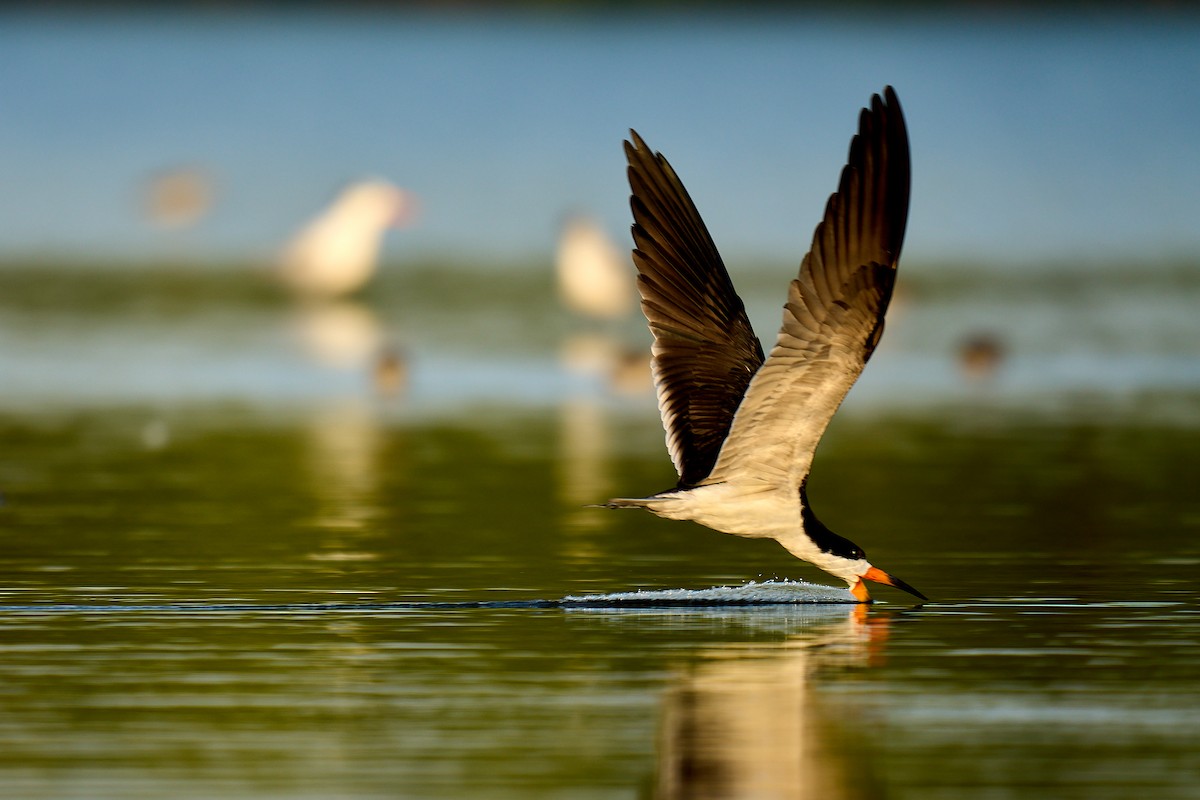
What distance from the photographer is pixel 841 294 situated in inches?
449

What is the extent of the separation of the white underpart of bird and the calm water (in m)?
5.78

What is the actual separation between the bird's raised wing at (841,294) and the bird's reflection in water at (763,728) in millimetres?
973

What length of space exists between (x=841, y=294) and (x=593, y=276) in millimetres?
19325

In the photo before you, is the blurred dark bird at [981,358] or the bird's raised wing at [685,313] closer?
the bird's raised wing at [685,313]

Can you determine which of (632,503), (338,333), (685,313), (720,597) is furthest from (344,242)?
(632,503)

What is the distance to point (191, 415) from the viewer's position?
2209 centimetres

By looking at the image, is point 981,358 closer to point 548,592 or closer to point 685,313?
point 685,313

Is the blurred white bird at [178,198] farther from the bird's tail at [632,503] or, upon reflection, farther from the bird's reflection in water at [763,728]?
the bird's reflection in water at [763,728]

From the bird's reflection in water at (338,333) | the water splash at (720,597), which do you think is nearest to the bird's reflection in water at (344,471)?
the water splash at (720,597)

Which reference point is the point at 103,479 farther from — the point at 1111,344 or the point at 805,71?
the point at 805,71

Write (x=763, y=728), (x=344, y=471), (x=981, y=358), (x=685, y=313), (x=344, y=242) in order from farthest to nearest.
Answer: (x=344, y=242)
(x=981, y=358)
(x=344, y=471)
(x=685, y=313)
(x=763, y=728)

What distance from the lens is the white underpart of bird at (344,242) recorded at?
1292 inches

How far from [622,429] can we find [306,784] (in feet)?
42.6

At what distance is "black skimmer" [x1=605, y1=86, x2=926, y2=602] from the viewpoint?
11.4 m
